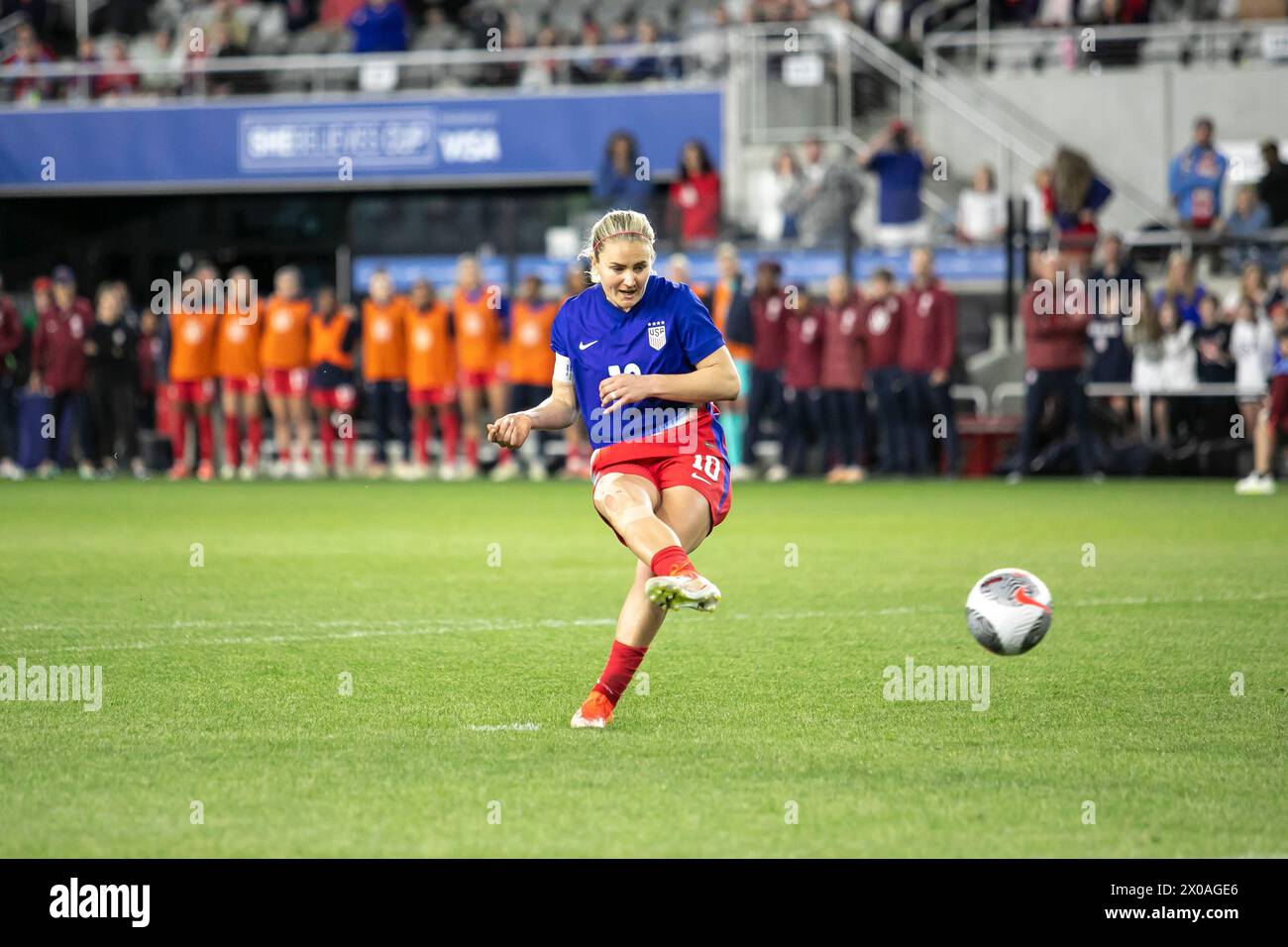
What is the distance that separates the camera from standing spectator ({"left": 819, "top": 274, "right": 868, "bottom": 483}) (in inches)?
874

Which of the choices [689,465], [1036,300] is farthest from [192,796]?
[1036,300]

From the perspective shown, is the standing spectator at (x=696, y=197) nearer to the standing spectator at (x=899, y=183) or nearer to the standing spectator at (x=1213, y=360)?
the standing spectator at (x=899, y=183)

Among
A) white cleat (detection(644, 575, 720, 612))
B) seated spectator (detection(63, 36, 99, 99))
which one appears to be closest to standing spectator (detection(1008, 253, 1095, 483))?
white cleat (detection(644, 575, 720, 612))

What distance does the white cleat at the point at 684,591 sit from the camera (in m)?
6.52

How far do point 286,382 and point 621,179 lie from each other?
473 cm

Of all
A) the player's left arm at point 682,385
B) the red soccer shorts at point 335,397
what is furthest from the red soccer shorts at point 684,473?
the red soccer shorts at point 335,397

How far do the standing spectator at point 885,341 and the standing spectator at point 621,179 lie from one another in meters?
3.37

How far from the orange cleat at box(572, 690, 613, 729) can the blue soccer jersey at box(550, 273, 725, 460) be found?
0.89m

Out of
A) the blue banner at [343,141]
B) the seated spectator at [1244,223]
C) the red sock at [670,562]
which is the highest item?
the blue banner at [343,141]

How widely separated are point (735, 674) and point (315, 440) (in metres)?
19.5

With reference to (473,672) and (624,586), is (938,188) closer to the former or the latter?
(624,586)

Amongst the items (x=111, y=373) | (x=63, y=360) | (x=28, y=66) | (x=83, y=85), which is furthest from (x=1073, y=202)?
(x=28, y=66)

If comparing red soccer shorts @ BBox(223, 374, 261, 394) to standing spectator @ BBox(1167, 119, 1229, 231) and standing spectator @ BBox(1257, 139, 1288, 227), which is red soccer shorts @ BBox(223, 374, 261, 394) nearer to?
standing spectator @ BBox(1167, 119, 1229, 231)

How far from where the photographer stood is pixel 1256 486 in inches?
760
